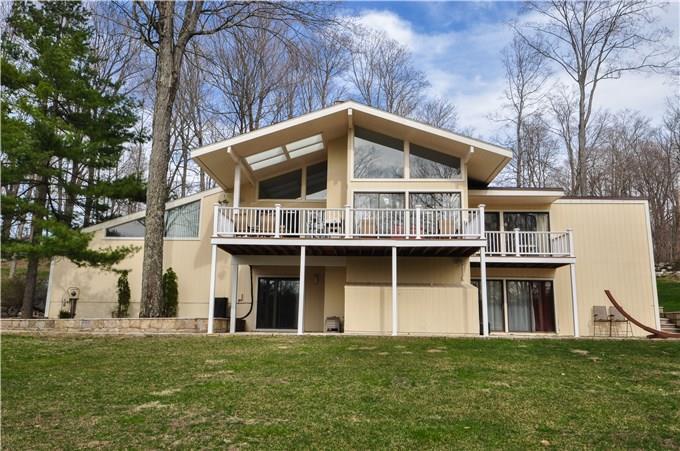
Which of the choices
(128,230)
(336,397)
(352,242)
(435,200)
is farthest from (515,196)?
(128,230)

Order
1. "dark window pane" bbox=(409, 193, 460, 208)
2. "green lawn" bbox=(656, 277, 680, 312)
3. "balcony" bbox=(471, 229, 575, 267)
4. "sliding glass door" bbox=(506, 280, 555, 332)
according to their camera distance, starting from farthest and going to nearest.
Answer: "green lawn" bbox=(656, 277, 680, 312)
"sliding glass door" bbox=(506, 280, 555, 332)
"balcony" bbox=(471, 229, 575, 267)
"dark window pane" bbox=(409, 193, 460, 208)

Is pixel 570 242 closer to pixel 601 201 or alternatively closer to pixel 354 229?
pixel 601 201

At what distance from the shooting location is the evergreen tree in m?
12.6

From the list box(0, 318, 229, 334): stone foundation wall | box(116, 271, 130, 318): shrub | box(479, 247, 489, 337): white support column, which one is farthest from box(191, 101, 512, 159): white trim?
box(116, 271, 130, 318): shrub

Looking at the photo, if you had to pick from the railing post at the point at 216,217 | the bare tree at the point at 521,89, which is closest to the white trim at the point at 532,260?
the railing post at the point at 216,217

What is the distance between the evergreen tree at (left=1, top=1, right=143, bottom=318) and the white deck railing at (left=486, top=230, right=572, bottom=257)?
1025 cm

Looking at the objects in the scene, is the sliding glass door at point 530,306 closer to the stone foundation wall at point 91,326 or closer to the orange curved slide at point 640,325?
the orange curved slide at point 640,325

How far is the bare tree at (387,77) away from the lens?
2747 centimetres

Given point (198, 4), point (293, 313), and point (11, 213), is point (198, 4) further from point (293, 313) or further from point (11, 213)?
point (293, 313)

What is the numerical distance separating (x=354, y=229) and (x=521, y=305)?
238 inches

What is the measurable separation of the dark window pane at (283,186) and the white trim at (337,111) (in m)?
2.41

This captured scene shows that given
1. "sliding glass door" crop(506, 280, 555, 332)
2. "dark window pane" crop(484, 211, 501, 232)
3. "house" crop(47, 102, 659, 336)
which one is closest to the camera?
"house" crop(47, 102, 659, 336)

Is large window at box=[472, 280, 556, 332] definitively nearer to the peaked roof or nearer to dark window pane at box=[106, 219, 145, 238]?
the peaked roof

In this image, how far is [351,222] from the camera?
40.2 feet
